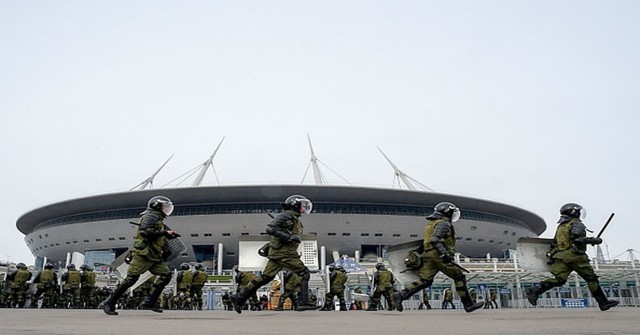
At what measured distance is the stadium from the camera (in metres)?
53.7

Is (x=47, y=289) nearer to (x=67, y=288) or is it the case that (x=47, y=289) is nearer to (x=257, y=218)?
(x=67, y=288)

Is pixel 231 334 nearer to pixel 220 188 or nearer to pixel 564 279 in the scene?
pixel 564 279

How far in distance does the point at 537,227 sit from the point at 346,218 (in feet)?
113

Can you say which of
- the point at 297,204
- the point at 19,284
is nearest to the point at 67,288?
the point at 19,284

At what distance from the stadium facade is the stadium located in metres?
0.10

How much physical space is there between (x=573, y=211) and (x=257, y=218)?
45.5 m

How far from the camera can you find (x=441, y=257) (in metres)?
8.14

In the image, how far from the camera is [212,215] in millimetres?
53906

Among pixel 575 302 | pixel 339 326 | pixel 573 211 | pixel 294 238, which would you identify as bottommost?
pixel 575 302

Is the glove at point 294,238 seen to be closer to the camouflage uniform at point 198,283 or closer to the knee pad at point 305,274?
the knee pad at point 305,274

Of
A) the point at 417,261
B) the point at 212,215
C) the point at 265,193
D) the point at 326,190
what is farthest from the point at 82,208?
the point at 417,261

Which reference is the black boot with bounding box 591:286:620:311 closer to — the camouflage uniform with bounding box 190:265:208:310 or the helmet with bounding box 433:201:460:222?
the helmet with bounding box 433:201:460:222

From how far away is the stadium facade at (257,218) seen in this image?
53719 mm

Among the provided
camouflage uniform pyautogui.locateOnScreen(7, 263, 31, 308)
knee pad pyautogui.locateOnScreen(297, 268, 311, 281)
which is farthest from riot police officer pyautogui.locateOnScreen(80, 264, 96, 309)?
knee pad pyautogui.locateOnScreen(297, 268, 311, 281)
